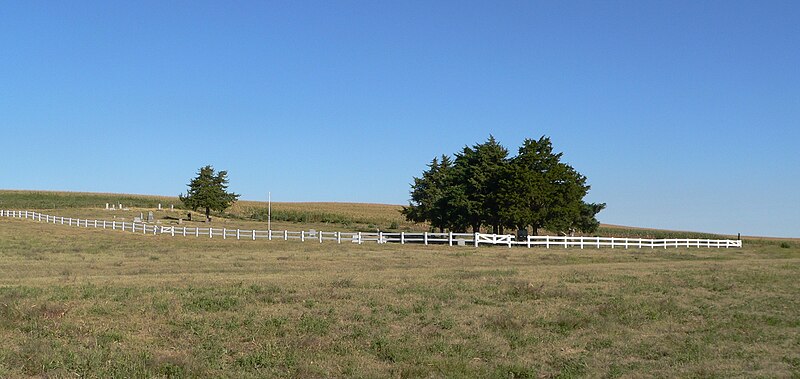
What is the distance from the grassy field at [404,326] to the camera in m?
12.1

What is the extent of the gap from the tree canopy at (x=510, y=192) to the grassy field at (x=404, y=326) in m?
31.5

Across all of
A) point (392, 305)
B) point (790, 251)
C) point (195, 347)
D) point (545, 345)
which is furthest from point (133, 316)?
point (790, 251)

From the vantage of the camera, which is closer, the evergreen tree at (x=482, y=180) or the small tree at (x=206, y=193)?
the evergreen tree at (x=482, y=180)

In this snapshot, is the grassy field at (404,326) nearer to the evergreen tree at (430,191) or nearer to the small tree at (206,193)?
the evergreen tree at (430,191)

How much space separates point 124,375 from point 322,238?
43.6 metres

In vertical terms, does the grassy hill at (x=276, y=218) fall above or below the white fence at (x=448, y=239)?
above

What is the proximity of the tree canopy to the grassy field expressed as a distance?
103 feet

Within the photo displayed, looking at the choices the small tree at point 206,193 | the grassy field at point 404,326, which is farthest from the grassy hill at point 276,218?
the grassy field at point 404,326

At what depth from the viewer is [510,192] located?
58719 millimetres

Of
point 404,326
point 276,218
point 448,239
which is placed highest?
point 276,218

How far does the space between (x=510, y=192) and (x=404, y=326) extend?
4421 centimetres

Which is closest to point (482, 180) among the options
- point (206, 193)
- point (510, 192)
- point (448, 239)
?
point (510, 192)

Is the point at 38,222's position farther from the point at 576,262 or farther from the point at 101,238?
the point at 576,262

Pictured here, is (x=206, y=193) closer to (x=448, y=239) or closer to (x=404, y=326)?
(x=448, y=239)
